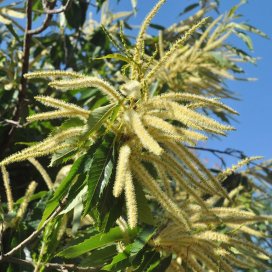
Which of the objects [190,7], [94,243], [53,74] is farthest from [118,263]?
[190,7]

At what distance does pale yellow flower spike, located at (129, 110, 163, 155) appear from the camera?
1.65 metres

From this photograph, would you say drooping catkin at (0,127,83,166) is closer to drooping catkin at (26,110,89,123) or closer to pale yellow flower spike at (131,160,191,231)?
drooping catkin at (26,110,89,123)

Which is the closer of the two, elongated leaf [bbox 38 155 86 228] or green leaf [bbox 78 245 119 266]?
elongated leaf [bbox 38 155 86 228]

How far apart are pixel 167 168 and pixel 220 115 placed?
2.78 m

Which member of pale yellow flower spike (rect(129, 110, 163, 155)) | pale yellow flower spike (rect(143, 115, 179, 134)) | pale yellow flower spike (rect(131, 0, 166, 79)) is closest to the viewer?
pale yellow flower spike (rect(129, 110, 163, 155))

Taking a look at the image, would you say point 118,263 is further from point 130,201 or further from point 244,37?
point 244,37

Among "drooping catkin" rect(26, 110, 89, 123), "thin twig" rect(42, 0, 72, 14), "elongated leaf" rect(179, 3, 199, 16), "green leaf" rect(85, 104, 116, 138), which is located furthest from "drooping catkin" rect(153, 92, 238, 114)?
"elongated leaf" rect(179, 3, 199, 16)

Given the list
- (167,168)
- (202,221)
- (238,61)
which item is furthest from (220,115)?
(167,168)

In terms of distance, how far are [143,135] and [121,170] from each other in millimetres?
132

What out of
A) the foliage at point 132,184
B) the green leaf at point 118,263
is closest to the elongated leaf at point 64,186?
the foliage at point 132,184

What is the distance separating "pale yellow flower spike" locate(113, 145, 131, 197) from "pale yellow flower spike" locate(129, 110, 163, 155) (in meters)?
0.10

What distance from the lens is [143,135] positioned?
172 cm

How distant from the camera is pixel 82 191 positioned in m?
2.08

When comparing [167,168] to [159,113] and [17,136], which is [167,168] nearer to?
[159,113]
